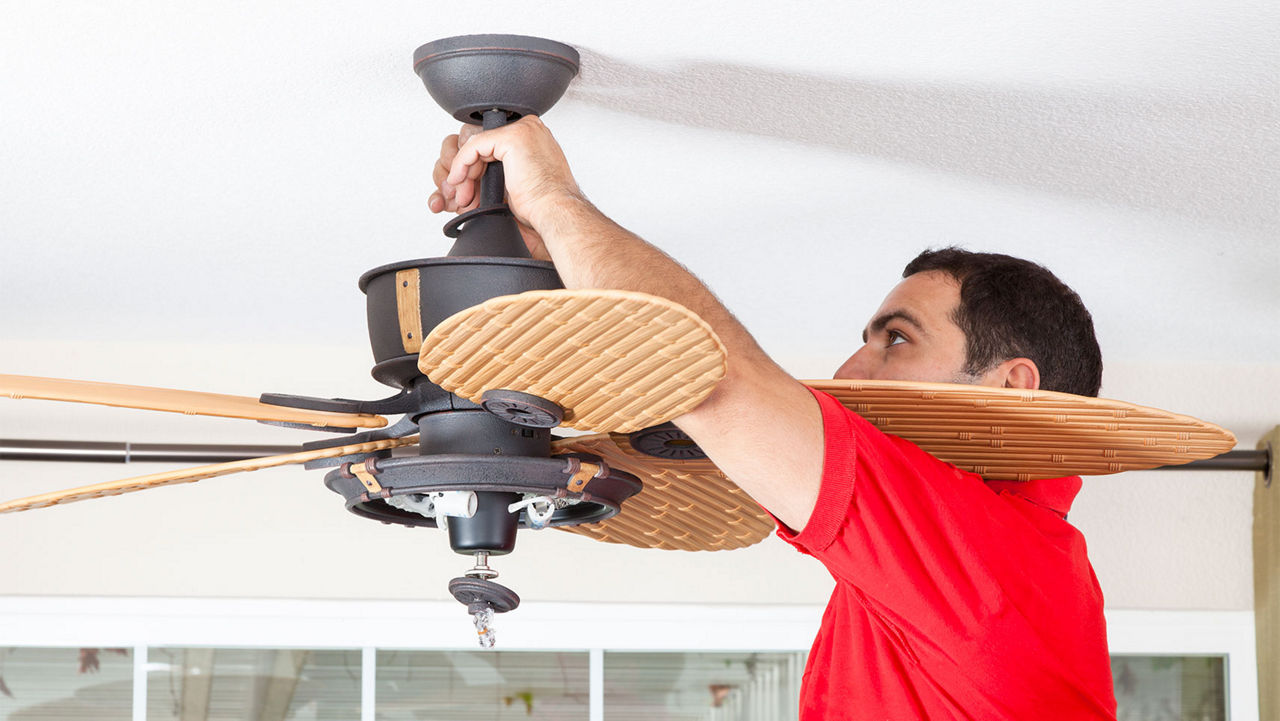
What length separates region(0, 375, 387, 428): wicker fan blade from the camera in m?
1.05

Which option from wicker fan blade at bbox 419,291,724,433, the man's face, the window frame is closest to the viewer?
wicker fan blade at bbox 419,291,724,433

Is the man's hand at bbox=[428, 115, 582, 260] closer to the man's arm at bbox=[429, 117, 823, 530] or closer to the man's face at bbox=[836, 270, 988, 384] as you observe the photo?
the man's arm at bbox=[429, 117, 823, 530]

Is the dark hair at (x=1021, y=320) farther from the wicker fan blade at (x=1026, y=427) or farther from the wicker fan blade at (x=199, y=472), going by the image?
the wicker fan blade at (x=199, y=472)

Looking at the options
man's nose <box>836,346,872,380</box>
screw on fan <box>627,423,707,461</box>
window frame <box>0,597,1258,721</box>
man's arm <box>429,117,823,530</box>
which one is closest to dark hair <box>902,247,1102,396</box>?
man's nose <box>836,346,872,380</box>

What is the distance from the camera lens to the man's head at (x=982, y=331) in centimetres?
156

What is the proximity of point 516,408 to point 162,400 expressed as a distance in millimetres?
305

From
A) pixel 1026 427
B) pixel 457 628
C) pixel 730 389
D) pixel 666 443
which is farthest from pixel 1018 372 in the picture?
pixel 457 628

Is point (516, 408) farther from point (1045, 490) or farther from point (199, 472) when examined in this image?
point (1045, 490)

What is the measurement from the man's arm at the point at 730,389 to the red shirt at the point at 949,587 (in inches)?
0.8

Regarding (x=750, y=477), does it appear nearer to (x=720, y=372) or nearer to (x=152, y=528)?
(x=720, y=372)

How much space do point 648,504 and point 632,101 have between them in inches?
20.4

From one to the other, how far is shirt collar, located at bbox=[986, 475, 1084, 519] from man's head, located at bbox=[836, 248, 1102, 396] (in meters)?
0.14

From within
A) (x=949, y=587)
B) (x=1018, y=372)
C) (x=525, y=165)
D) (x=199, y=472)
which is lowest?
(x=949, y=587)

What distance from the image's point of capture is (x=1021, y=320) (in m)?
1.57
